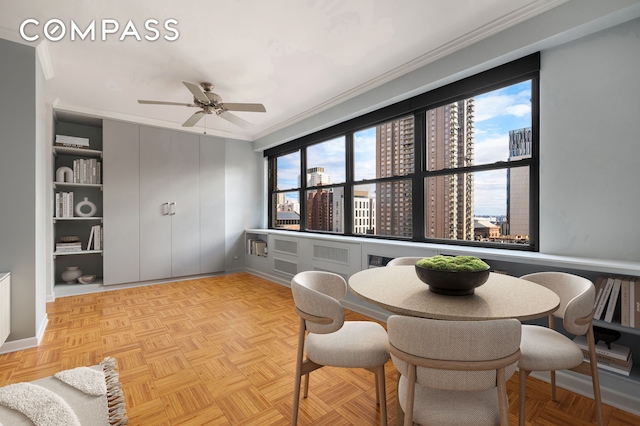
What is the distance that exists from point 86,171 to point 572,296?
5.71 metres

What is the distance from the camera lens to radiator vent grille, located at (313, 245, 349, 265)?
3690mm

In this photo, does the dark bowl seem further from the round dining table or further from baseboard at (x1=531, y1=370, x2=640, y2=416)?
baseboard at (x1=531, y1=370, x2=640, y2=416)

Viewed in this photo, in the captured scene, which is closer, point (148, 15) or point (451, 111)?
point (148, 15)

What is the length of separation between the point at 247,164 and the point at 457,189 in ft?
13.6

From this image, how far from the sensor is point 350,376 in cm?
211

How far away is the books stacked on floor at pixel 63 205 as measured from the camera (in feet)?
13.5

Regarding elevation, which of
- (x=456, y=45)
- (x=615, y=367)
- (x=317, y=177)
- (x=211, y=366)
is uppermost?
(x=456, y=45)

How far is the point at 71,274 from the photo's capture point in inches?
169

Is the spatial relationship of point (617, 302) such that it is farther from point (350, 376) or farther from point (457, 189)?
point (350, 376)

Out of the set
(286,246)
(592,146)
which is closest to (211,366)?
(286,246)

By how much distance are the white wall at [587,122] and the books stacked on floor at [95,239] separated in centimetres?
533

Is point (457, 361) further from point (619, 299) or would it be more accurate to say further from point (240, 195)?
point (240, 195)

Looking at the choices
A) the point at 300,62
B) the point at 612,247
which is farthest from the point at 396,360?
the point at 300,62

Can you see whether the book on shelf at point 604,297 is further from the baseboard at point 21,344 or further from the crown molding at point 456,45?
the baseboard at point 21,344
